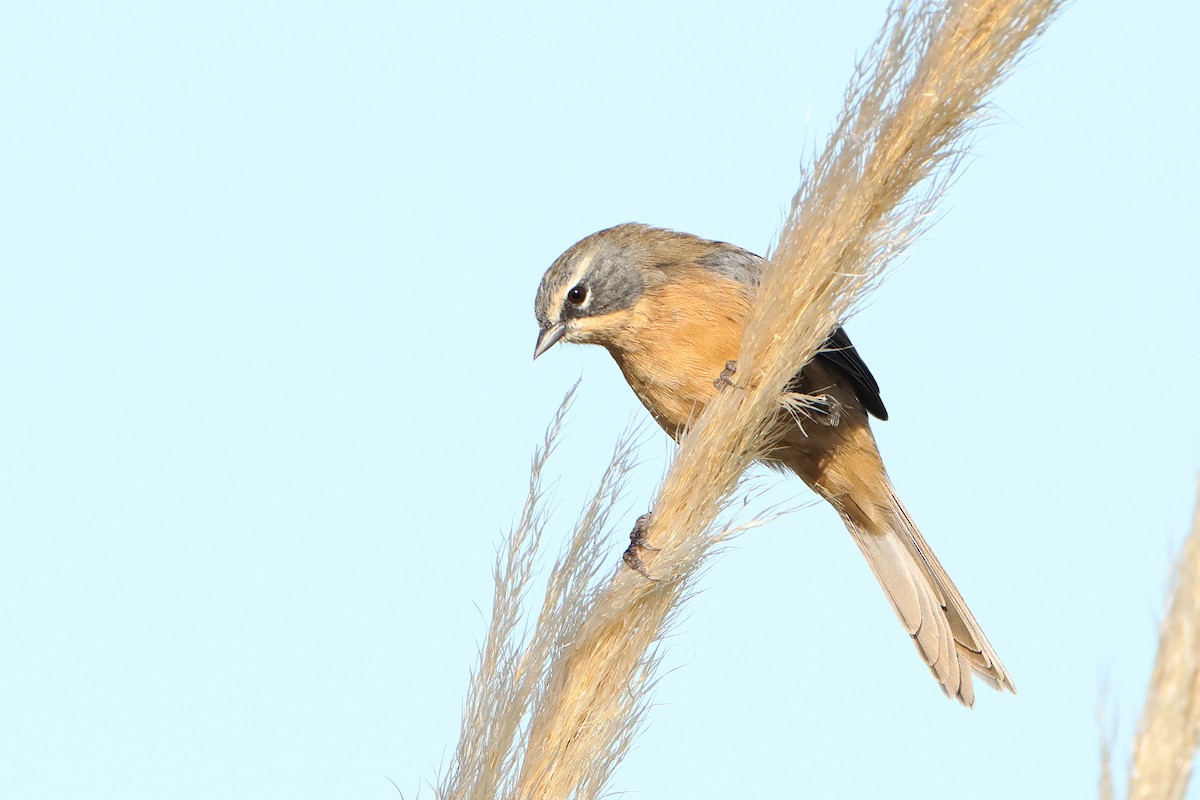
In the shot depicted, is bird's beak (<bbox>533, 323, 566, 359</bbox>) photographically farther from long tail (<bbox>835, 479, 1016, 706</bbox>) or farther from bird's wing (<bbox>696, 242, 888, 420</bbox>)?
long tail (<bbox>835, 479, 1016, 706</bbox>)

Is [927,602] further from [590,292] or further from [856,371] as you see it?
[590,292]

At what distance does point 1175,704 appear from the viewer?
129 centimetres

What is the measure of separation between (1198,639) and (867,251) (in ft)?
4.37

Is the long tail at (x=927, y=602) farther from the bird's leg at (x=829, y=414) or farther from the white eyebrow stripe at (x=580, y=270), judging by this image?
the white eyebrow stripe at (x=580, y=270)

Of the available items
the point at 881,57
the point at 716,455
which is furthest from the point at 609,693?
the point at 881,57

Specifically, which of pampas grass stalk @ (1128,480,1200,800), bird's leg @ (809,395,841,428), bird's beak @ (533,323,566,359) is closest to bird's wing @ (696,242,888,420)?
bird's leg @ (809,395,841,428)

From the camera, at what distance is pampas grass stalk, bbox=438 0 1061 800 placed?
7.24 ft

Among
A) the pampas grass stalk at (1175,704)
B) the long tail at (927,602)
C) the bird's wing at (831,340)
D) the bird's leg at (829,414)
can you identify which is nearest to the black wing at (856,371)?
the bird's wing at (831,340)

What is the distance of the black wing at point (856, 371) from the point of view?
4.99 meters

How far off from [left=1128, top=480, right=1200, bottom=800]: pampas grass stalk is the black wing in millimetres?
3602

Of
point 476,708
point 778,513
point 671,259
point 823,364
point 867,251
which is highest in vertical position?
point 671,259

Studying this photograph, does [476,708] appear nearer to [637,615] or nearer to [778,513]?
[637,615]

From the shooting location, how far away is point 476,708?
224cm

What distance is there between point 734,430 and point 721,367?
80.6 inches
